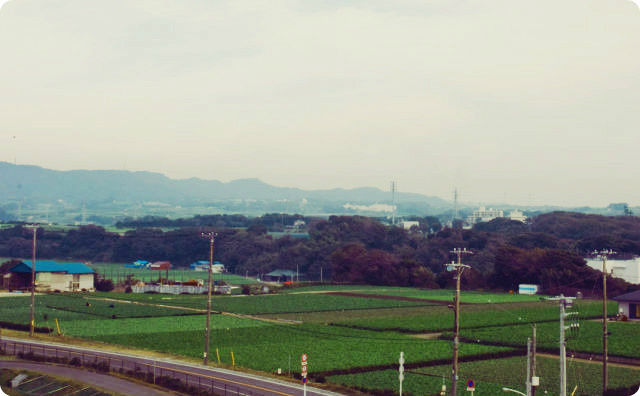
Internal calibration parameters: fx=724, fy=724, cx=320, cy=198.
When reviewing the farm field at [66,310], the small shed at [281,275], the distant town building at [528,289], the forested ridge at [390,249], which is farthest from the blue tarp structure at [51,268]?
the distant town building at [528,289]

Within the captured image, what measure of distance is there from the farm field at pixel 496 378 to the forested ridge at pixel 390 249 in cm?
5366

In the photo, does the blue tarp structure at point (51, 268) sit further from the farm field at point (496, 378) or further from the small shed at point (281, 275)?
the farm field at point (496, 378)

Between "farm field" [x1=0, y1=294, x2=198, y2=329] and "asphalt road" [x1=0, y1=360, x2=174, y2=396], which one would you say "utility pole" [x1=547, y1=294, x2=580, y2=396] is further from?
"farm field" [x1=0, y1=294, x2=198, y2=329]

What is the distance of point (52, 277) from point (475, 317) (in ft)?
159

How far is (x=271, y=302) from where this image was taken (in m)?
81.2

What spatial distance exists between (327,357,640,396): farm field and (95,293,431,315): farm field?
104ft

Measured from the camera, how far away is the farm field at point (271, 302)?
73556 millimetres

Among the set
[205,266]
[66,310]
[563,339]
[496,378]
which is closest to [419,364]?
[496,378]

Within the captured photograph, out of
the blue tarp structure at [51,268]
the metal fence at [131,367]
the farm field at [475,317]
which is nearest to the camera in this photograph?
the metal fence at [131,367]

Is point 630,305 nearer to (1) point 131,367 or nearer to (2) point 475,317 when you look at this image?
(2) point 475,317

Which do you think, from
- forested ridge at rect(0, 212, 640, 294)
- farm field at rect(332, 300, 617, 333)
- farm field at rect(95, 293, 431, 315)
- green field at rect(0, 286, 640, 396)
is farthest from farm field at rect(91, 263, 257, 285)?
farm field at rect(332, 300, 617, 333)

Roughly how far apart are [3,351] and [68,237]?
11872 cm

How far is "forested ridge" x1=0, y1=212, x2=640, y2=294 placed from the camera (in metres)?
101

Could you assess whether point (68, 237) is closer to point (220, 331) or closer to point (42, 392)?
point (220, 331)
